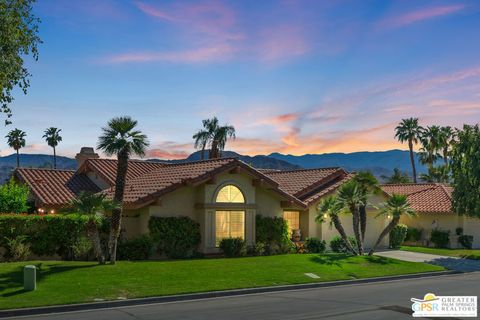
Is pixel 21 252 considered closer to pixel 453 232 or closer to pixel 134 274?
pixel 134 274

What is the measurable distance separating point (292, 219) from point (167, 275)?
15.9 meters

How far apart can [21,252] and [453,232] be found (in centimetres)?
3324

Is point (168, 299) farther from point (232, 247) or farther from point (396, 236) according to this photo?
point (396, 236)

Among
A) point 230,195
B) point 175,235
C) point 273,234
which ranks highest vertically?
point 230,195

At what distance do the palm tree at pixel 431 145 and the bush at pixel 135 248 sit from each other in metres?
60.6

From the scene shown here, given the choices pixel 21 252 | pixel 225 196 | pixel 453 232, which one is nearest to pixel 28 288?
pixel 21 252

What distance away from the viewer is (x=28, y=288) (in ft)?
59.2

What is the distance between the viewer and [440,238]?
44.2m

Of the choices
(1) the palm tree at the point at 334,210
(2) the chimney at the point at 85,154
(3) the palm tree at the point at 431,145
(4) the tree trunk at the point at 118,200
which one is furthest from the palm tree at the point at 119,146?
(3) the palm tree at the point at 431,145

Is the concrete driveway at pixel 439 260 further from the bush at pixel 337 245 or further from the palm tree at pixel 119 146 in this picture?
the palm tree at pixel 119 146

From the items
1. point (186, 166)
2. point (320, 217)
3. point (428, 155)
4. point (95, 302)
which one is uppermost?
point (428, 155)

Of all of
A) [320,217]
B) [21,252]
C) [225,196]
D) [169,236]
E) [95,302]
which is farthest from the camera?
[320,217]

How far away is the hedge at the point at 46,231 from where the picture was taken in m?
23.5

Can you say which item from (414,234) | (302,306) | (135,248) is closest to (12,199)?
(135,248)
